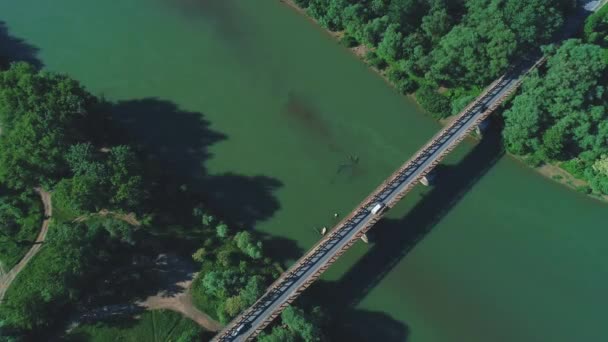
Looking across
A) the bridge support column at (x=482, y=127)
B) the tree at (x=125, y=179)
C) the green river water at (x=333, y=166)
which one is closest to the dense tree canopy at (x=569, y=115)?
the bridge support column at (x=482, y=127)

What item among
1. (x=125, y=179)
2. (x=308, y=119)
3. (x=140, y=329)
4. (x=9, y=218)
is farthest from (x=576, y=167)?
(x=9, y=218)

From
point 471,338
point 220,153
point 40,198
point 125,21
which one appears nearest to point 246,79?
point 220,153

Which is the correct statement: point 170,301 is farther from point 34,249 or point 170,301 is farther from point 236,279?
point 34,249

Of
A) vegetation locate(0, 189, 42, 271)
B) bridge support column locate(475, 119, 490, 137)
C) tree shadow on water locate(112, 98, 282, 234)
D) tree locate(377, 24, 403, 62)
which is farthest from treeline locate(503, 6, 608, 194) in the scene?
vegetation locate(0, 189, 42, 271)

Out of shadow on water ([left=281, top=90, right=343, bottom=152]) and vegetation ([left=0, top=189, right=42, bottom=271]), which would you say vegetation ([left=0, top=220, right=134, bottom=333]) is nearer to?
vegetation ([left=0, top=189, right=42, bottom=271])

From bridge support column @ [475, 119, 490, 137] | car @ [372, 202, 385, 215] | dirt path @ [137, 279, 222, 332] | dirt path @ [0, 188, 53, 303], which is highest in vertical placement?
bridge support column @ [475, 119, 490, 137]
